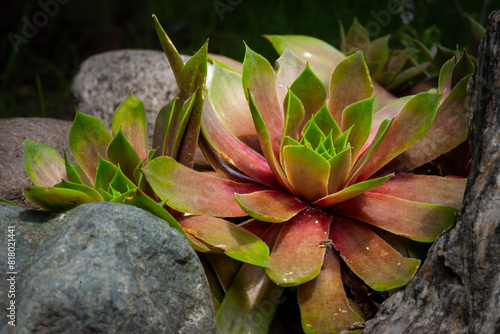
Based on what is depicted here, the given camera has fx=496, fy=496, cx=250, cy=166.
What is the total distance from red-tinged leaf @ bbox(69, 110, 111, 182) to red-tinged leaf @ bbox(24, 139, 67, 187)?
61 mm

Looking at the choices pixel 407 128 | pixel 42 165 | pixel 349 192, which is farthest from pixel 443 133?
pixel 42 165

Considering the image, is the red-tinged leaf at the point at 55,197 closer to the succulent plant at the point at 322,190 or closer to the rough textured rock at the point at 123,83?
the succulent plant at the point at 322,190

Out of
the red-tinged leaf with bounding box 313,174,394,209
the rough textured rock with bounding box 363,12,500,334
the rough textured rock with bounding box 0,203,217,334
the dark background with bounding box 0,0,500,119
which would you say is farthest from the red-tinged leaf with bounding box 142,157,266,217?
the dark background with bounding box 0,0,500,119

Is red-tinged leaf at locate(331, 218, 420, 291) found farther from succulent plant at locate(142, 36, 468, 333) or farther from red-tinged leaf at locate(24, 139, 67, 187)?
red-tinged leaf at locate(24, 139, 67, 187)

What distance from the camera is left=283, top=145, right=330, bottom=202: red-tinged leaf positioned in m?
1.23

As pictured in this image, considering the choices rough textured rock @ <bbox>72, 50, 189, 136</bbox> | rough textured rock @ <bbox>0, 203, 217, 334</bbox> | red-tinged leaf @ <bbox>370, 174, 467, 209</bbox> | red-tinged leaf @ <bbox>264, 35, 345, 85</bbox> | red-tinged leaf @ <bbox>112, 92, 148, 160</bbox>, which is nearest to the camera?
rough textured rock @ <bbox>0, 203, 217, 334</bbox>

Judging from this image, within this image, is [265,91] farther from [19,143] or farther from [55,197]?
[19,143]

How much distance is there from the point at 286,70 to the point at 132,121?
21.3 inches

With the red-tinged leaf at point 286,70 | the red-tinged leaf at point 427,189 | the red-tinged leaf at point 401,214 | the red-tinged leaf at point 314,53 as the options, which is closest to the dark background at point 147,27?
the red-tinged leaf at point 314,53

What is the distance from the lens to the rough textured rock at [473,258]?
950 millimetres

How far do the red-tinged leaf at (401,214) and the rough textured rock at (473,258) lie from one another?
0.12 metres

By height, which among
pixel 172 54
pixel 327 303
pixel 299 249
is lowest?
pixel 327 303

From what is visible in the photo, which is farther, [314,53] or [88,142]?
[314,53]

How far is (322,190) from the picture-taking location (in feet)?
4.40
